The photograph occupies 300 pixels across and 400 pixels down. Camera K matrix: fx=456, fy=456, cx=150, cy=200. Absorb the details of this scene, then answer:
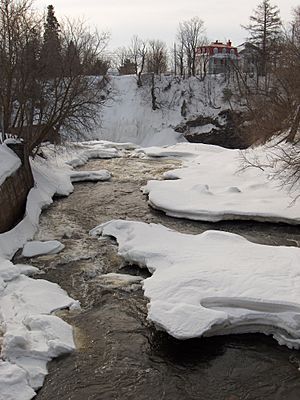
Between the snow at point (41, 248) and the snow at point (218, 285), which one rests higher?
the snow at point (218, 285)

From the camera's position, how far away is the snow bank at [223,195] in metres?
13.9

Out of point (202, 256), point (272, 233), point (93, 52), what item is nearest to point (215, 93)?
point (93, 52)

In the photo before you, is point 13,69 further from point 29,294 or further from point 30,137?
point 29,294

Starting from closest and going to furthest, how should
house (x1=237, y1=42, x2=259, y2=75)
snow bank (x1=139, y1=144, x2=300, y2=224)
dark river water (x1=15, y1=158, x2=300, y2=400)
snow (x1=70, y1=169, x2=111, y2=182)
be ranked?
dark river water (x1=15, y1=158, x2=300, y2=400), snow bank (x1=139, y1=144, x2=300, y2=224), snow (x1=70, y1=169, x2=111, y2=182), house (x1=237, y1=42, x2=259, y2=75)

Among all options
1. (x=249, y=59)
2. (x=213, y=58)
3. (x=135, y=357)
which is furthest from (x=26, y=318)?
(x=213, y=58)

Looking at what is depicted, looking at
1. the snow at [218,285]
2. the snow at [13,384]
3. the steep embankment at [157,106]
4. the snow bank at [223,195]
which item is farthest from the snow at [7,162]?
the steep embankment at [157,106]

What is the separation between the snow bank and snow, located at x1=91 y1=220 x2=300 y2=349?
105 inches

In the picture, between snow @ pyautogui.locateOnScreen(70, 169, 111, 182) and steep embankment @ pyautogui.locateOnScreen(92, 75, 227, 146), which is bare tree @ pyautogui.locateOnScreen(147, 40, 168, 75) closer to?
steep embankment @ pyautogui.locateOnScreen(92, 75, 227, 146)

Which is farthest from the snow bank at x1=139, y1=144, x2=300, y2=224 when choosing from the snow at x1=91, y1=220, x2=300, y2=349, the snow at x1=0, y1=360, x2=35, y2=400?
the snow at x1=0, y1=360, x2=35, y2=400

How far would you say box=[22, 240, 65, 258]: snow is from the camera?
1119 centimetres

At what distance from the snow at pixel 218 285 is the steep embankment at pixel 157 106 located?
2778cm

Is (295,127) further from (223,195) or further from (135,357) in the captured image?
(135,357)

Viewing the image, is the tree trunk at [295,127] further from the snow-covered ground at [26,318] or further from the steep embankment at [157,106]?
the steep embankment at [157,106]

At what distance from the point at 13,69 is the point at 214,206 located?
8.74 meters
